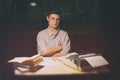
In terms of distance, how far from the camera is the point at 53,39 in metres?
2.34

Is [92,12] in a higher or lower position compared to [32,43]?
higher

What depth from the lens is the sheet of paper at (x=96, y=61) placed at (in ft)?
7.47

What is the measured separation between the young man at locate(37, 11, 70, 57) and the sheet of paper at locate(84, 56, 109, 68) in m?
0.21

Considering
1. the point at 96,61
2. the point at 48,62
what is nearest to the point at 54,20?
the point at 48,62

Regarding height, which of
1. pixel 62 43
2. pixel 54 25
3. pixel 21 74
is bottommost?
pixel 21 74

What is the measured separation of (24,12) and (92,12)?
0.55 m

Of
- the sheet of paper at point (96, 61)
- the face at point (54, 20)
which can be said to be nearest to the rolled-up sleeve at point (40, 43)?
the face at point (54, 20)

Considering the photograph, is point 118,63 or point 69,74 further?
point 118,63

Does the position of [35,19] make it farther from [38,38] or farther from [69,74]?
[69,74]

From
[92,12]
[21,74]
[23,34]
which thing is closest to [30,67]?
[21,74]

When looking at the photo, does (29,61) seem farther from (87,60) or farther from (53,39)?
(87,60)

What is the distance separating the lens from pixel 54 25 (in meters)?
2.31

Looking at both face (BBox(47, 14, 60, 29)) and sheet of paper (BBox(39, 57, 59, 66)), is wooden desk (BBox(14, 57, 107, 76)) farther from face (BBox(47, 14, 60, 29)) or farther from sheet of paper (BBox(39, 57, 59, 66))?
face (BBox(47, 14, 60, 29))

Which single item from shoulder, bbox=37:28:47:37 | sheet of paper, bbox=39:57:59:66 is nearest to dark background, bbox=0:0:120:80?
shoulder, bbox=37:28:47:37
